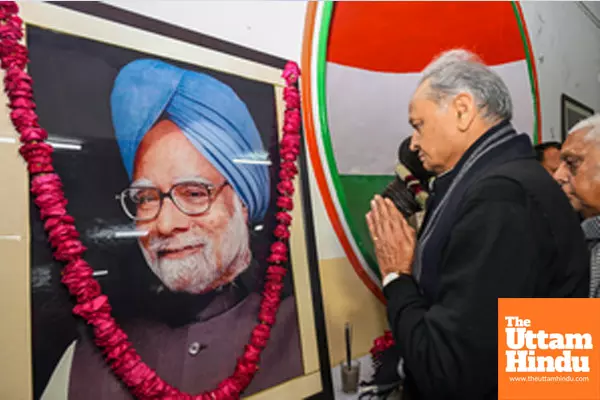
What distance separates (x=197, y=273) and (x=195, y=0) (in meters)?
0.64

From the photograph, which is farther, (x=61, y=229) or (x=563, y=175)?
(x=563, y=175)

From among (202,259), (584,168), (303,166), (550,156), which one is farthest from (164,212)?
(550,156)

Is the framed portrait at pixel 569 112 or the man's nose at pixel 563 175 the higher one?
the framed portrait at pixel 569 112

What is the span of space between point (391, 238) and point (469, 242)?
0.31 m

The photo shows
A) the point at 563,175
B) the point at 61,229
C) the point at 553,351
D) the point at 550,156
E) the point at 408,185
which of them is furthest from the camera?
the point at 550,156

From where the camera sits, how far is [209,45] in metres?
1.02

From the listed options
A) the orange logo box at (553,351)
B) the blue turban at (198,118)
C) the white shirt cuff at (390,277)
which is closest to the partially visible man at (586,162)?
the orange logo box at (553,351)

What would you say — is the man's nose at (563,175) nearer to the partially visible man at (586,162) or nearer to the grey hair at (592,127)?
the partially visible man at (586,162)

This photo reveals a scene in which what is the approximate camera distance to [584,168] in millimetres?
1410

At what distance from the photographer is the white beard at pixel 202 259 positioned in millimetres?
890

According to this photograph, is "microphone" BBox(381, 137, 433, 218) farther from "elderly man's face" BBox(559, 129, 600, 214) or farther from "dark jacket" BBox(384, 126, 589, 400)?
"elderly man's face" BBox(559, 129, 600, 214)

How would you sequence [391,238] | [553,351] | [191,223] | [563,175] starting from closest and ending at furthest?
1. [191,223]
2. [553,351]
3. [391,238]
4. [563,175]

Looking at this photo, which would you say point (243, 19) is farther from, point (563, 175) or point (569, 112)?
point (569, 112)

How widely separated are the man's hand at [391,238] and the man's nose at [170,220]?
20.7 inches
